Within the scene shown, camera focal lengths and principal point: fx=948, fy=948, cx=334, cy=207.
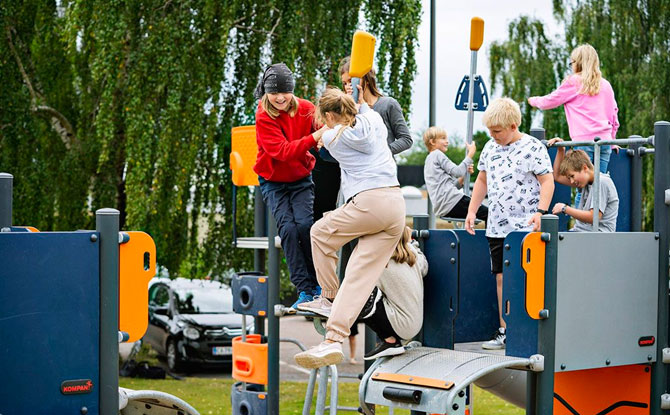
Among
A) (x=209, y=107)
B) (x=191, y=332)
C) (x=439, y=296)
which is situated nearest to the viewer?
(x=439, y=296)

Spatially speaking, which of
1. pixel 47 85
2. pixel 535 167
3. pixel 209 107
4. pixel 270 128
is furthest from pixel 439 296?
pixel 47 85

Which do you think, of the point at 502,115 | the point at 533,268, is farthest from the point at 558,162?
the point at 533,268

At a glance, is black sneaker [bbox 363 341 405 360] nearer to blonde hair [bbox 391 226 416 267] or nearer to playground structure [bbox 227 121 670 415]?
playground structure [bbox 227 121 670 415]

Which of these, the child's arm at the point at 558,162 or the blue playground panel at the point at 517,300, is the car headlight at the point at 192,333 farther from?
the blue playground panel at the point at 517,300

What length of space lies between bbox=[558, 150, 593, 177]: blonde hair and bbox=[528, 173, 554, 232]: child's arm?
64 centimetres

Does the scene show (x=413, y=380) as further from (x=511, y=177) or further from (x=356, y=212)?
(x=511, y=177)

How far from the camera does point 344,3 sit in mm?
12148

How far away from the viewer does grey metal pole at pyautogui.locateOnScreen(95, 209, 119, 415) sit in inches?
148

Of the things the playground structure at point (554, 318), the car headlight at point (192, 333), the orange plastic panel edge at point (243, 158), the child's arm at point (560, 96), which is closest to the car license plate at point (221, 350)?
the car headlight at point (192, 333)

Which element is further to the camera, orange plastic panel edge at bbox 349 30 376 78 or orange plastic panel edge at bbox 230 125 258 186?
orange plastic panel edge at bbox 230 125 258 186

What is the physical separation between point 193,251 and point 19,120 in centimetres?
292

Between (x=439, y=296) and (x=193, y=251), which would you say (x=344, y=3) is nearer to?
(x=193, y=251)

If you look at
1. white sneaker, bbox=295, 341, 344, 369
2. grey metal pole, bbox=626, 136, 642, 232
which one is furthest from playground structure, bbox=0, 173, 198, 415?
grey metal pole, bbox=626, 136, 642, 232

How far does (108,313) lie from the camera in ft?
12.4
